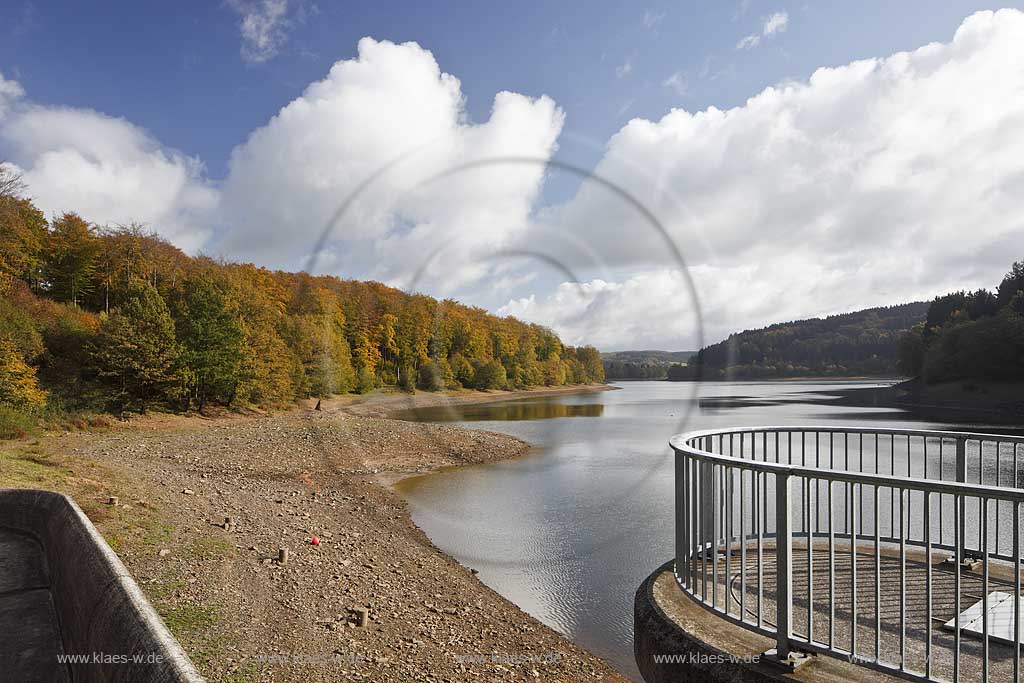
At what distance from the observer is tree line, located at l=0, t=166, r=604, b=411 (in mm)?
16734

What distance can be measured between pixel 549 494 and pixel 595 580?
7.06 m

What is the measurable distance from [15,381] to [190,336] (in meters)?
11.3

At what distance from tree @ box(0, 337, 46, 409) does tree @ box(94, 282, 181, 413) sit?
16.7 ft

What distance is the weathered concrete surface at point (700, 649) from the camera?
10.8ft

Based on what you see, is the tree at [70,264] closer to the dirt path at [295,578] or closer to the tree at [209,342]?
the tree at [209,342]

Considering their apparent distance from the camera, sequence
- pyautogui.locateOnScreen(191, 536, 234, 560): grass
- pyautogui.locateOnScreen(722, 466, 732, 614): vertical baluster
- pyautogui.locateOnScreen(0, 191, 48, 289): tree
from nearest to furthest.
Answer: pyautogui.locateOnScreen(722, 466, 732, 614): vertical baluster → pyautogui.locateOnScreen(191, 536, 234, 560): grass → pyautogui.locateOnScreen(0, 191, 48, 289): tree

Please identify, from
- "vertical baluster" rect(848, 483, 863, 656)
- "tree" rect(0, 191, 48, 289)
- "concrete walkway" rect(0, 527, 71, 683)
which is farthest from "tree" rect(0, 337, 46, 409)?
"vertical baluster" rect(848, 483, 863, 656)

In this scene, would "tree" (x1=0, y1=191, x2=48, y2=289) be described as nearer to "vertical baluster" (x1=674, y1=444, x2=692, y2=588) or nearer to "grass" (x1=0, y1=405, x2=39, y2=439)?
"grass" (x1=0, y1=405, x2=39, y2=439)

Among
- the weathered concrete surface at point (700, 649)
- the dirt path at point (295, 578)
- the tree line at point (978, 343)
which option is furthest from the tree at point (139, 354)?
the tree line at point (978, 343)

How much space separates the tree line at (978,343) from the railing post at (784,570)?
72293 mm

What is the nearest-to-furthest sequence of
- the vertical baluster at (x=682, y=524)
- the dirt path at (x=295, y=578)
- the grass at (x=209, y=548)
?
the vertical baluster at (x=682, y=524), the dirt path at (x=295, y=578), the grass at (x=209, y=548)

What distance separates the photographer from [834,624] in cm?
412

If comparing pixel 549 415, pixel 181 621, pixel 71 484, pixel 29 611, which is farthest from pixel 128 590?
pixel 549 415

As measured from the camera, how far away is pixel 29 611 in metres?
5.15
